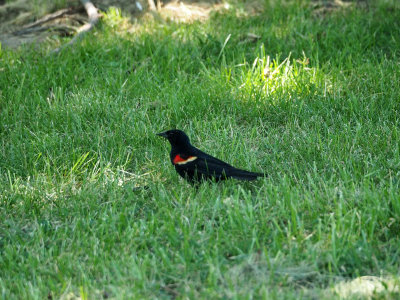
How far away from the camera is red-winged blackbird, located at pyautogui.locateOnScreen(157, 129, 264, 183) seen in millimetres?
4227

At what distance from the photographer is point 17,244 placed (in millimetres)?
3744

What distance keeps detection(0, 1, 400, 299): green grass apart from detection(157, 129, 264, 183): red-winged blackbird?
0.09 m

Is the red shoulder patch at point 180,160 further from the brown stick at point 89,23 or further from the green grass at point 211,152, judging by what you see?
Answer: the brown stick at point 89,23

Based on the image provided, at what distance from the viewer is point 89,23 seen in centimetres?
782

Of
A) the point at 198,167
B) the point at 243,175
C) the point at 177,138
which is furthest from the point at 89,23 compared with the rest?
the point at 243,175

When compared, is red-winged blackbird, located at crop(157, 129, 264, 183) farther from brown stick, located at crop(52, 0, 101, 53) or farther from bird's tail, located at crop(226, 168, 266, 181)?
brown stick, located at crop(52, 0, 101, 53)

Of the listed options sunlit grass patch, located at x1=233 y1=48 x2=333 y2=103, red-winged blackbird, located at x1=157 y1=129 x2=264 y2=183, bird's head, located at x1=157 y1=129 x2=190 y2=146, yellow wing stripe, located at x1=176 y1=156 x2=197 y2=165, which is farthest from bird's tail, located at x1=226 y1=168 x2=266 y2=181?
sunlit grass patch, located at x1=233 y1=48 x2=333 y2=103

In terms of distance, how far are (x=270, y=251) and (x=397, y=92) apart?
2963mm

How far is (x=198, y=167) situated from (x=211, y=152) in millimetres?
689

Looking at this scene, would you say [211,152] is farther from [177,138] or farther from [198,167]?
[198,167]

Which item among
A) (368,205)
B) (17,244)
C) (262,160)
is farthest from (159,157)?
(368,205)

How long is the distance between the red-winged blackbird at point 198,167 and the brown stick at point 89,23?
3250mm

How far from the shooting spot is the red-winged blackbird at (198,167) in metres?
4.23

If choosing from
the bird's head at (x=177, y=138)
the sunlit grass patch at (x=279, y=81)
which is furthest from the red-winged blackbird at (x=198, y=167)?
the sunlit grass patch at (x=279, y=81)
